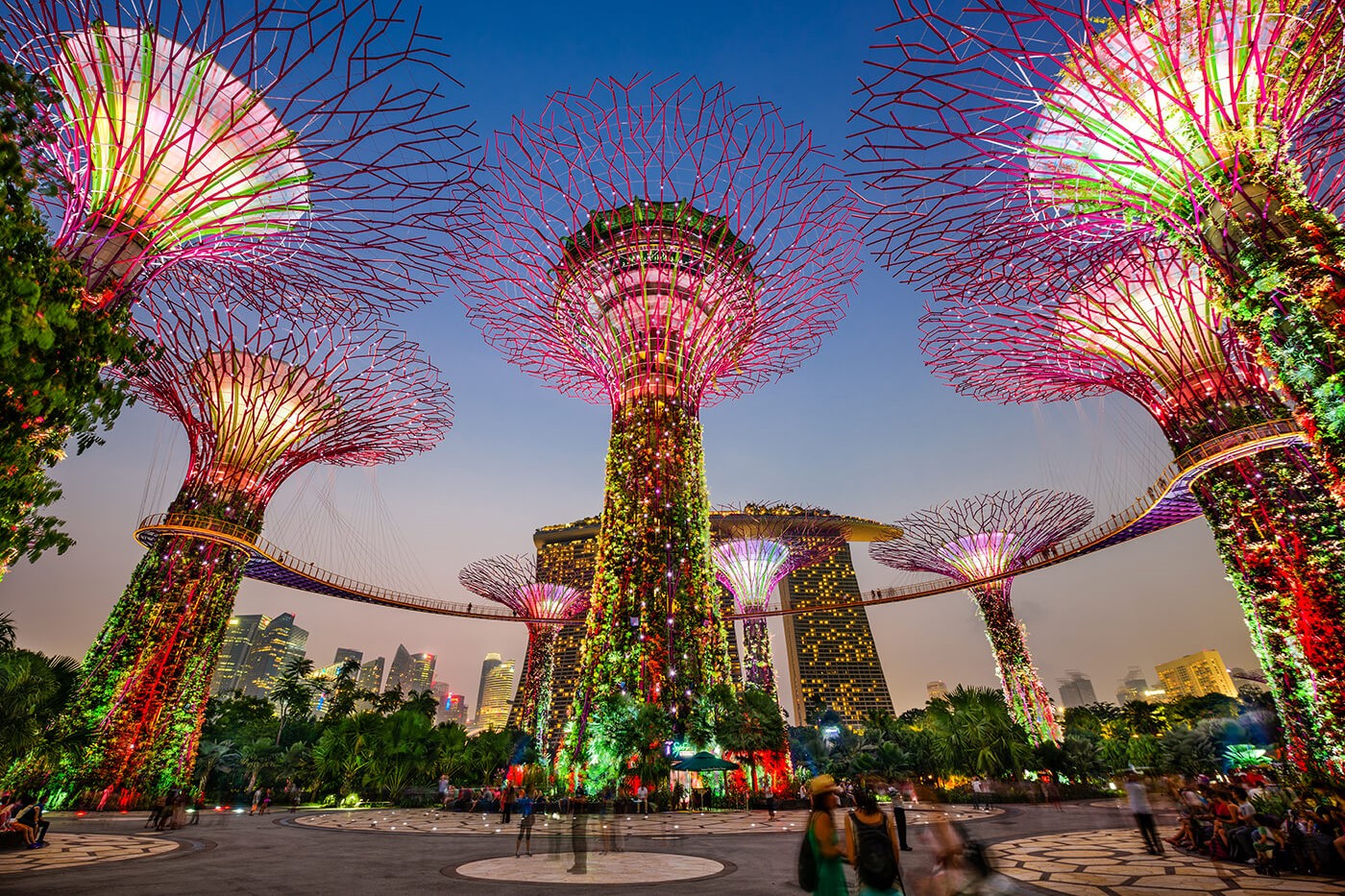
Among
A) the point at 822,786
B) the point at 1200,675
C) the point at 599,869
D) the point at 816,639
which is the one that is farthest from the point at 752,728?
the point at 1200,675

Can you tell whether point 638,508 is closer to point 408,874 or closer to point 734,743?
point 734,743

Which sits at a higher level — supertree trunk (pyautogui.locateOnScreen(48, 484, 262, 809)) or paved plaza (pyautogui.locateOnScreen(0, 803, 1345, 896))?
supertree trunk (pyautogui.locateOnScreen(48, 484, 262, 809))

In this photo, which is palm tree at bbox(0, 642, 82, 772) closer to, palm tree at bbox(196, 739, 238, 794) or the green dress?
the green dress

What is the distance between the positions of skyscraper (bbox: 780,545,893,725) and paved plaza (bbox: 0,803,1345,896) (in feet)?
236

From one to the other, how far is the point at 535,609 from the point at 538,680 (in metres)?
5.81

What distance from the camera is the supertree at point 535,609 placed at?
34531mm

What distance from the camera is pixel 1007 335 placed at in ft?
51.6

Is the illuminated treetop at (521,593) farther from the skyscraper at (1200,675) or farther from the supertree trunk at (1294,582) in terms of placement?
the skyscraper at (1200,675)

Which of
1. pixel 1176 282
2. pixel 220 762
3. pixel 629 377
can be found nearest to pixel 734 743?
pixel 629 377

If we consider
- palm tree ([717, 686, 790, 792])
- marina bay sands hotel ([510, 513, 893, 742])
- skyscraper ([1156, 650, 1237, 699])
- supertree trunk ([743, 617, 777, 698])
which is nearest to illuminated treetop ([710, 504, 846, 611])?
supertree trunk ([743, 617, 777, 698])

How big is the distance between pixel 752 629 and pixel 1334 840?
92.4 ft

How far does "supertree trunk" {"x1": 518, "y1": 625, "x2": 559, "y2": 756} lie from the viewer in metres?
36.6

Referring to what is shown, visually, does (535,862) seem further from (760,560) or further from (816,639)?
(816,639)

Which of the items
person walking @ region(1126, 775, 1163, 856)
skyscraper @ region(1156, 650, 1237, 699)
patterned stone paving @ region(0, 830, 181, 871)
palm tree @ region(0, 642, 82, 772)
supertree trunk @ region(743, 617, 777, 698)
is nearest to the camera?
patterned stone paving @ region(0, 830, 181, 871)
